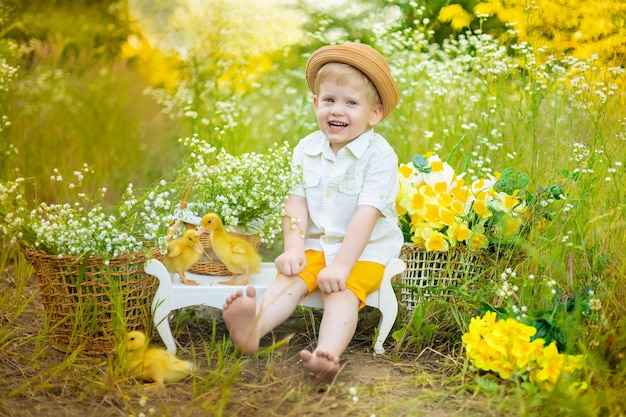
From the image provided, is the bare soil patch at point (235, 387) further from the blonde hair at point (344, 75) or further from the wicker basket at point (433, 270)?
the blonde hair at point (344, 75)

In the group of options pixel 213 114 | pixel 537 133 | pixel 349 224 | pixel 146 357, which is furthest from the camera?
pixel 213 114

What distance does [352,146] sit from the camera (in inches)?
110

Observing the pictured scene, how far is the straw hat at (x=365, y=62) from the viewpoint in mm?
2670

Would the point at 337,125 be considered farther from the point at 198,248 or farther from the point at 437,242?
the point at 198,248

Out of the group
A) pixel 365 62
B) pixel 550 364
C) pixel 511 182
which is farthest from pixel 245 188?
pixel 550 364

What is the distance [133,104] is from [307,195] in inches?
119

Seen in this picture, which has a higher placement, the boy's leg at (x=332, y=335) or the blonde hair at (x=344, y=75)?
the blonde hair at (x=344, y=75)

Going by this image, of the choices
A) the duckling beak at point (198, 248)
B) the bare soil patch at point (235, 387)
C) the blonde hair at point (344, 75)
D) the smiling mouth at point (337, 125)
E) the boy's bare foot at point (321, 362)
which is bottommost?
the bare soil patch at point (235, 387)

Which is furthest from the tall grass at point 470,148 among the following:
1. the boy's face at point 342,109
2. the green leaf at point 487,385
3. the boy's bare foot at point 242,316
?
the boy's face at point 342,109

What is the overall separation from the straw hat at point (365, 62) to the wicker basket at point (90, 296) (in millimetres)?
1043

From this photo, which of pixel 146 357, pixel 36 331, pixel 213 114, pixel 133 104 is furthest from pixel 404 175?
pixel 133 104

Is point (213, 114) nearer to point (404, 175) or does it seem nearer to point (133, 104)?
point (133, 104)

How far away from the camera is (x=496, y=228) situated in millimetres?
2832

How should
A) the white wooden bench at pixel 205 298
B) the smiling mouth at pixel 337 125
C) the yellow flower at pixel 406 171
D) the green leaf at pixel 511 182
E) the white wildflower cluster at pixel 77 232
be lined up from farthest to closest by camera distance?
1. the yellow flower at pixel 406 171
2. the green leaf at pixel 511 182
3. the smiling mouth at pixel 337 125
4. the white wooden bench at pixel 205 298
5. the white wildflower cluster at pixel 77 232
